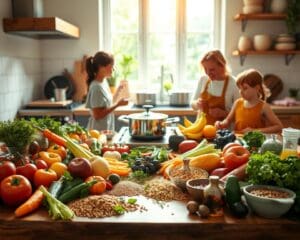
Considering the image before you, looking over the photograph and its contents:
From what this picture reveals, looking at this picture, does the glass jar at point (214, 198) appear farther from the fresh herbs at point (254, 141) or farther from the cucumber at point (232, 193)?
the fresh herbs at point (254, 141)

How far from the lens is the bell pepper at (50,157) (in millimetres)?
1646

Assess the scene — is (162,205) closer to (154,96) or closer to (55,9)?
(154,96)

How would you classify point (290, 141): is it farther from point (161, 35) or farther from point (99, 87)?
point (161, 35)

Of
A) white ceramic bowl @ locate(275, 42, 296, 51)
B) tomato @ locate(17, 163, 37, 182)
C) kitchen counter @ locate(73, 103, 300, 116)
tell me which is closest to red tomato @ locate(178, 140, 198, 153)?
tomato @ locate(17, 163, 37, 182)

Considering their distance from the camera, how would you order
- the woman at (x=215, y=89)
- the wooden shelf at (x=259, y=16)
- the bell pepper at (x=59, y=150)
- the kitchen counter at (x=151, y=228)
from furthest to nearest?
the wooden shelf at (x=259, y=16) → the woman at (x=215, y=89) → the bell pepper at (x=59, y=150) → the kitchen counter at (x=151, y=228)

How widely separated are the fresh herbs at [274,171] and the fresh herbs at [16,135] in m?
0.92

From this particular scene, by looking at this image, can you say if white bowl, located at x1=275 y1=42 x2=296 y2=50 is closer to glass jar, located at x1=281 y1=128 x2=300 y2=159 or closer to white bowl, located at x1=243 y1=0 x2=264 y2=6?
white bowl, located at x1=243 y1=0 x2=264 y2=6

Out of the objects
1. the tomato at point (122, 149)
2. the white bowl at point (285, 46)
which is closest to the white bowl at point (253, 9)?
the white bowl at point (285, 46)

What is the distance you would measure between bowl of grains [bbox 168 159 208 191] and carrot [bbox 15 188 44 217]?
506 millimetres

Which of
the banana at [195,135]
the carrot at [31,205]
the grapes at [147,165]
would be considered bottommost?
the carrot at [31,205]

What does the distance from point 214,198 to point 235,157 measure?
35 cm

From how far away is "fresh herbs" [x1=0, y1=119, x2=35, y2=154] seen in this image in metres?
1.59

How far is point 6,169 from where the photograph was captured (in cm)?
143

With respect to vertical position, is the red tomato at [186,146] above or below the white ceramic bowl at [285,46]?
below
